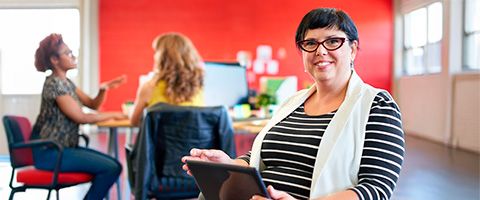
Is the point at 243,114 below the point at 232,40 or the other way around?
below

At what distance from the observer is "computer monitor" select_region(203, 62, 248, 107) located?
159 inches

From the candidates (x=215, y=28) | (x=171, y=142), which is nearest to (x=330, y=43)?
(x=171, y=142)

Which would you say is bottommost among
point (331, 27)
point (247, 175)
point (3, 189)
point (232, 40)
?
point (3, 189)

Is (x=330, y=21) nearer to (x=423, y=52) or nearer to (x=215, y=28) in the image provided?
(x=423, y=52)

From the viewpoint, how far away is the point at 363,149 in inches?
53.5

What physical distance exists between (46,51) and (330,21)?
217 cm

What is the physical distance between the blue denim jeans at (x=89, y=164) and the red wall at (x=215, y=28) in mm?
7898

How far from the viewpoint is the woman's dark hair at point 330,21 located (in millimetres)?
1499

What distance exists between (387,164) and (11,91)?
6405 mm

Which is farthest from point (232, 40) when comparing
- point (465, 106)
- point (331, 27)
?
point (331, 27)

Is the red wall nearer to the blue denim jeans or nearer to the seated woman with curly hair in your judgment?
the seated woman with curly hair

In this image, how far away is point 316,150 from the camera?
57.5 inches

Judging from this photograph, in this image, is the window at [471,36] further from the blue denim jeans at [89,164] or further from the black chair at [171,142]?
the blue denim jeans at [89,164]

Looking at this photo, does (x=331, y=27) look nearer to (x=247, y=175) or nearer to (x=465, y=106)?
(x=247, y=175)
